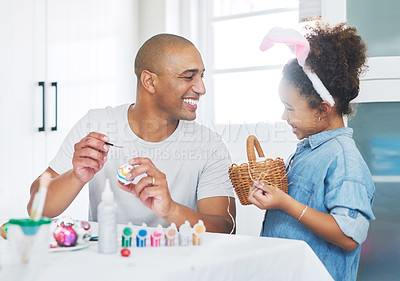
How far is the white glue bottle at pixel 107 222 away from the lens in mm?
913

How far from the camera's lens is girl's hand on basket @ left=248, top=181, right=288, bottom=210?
4.14ft

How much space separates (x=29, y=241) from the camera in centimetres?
79

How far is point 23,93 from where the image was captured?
7.10ft

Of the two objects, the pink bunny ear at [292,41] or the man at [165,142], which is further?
the man at [165,142]

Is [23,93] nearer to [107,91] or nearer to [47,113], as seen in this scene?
[47,113]

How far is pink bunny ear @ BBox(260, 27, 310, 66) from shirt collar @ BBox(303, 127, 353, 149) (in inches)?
8.9

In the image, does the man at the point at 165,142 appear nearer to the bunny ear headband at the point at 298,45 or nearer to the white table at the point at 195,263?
the bunny ear headband at the point at 298,45

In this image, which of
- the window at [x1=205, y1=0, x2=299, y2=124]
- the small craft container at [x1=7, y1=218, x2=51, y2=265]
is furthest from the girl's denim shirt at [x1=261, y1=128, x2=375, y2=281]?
the window at [x1=205, y1=0, x2=299, y2=124]

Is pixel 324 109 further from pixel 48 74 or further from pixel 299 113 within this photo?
pixel 48 74

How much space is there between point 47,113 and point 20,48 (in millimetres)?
332

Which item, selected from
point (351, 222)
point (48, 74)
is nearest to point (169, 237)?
point (351, 222)

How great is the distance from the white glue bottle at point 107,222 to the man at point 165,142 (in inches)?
24.8

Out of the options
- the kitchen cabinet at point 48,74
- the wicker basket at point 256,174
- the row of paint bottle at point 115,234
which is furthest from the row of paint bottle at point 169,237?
the kitchen cabinet at point 48,74

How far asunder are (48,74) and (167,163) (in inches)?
37.9
